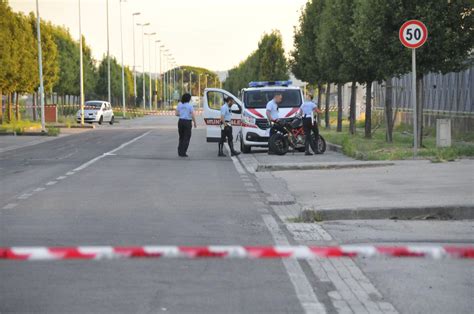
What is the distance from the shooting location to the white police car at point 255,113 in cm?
3003

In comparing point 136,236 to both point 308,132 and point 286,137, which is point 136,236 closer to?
point 308,132

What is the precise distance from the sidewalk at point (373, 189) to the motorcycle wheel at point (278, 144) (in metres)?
3.80

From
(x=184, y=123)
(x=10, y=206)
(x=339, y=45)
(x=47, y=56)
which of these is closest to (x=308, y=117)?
(x=184, y=123)

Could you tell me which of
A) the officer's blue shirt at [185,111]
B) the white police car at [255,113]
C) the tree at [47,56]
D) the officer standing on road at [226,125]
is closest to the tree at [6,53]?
the tree at [47,56]

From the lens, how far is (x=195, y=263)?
8.93 metres

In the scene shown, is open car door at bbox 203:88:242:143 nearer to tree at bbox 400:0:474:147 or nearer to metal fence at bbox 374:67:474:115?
metal fence at bbox 374:67:474:115

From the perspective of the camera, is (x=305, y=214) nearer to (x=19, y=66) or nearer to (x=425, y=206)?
(x=425, y=206)

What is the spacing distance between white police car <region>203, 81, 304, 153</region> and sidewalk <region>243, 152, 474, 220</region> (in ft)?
18.5

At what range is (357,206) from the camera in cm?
1295

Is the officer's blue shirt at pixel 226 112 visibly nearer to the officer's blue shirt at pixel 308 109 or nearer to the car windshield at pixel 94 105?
the officer's blue shirt at pixel 308 109

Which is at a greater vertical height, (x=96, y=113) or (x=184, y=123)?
(x=184, y=123)

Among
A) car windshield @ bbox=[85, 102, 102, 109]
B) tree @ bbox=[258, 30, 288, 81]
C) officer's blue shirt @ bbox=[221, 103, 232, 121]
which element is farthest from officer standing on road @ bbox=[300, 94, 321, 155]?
tree @ bbox=[258, 30, 288, 81]

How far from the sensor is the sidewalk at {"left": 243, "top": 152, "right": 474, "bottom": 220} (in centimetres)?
1258

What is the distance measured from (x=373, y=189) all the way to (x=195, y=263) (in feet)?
24.8
